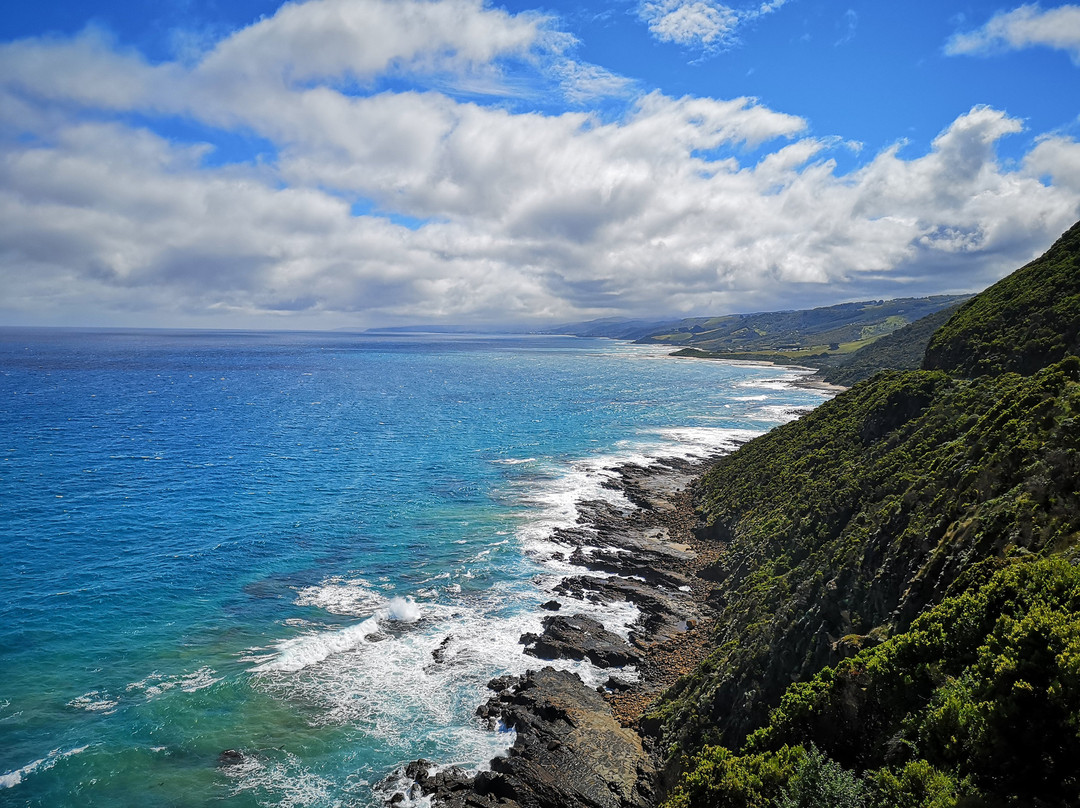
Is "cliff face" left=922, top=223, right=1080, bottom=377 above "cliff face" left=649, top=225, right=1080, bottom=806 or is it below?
above

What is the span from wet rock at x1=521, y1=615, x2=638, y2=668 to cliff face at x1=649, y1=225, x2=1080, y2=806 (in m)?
5.65

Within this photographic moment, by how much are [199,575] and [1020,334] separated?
65245 millimetres

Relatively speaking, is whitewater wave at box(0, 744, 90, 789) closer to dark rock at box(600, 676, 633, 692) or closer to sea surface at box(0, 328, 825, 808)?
sea surface at box(0, 328, 825, 808)

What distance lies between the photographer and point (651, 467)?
8150cm

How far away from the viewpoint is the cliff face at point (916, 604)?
13.8m

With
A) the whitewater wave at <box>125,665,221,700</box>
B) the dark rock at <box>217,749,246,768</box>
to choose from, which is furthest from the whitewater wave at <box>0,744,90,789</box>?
the dark rock at <box>217,749,246,768</box>

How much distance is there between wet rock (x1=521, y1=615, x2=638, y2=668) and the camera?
1390 inches

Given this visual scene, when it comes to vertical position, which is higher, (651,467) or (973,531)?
(973,531)

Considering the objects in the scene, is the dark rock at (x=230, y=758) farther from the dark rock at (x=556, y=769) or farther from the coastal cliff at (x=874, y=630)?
the coastal cliff at (x=874, y=630)

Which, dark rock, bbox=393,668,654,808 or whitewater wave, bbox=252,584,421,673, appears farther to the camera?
whitewater wave, bbox=252,584,421,673

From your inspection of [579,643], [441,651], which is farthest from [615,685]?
[441,651]

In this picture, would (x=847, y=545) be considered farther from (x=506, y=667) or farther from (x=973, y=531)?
(x=506, y=667)

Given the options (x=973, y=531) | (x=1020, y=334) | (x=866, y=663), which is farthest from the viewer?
(x=1020, y=334)

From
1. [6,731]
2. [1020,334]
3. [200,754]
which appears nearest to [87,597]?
[6,731]
